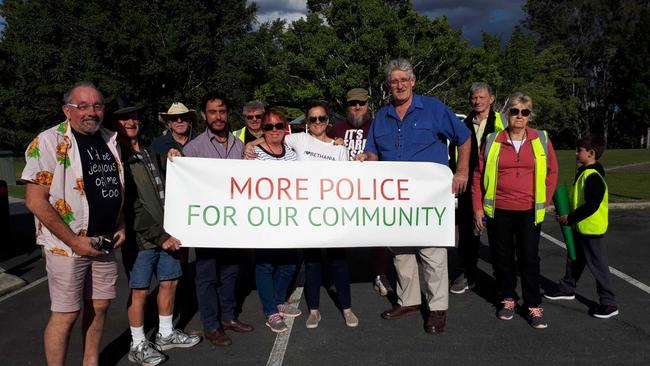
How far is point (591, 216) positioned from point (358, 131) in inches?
93.0

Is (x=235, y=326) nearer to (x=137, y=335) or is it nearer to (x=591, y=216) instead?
(x=137, y=335)

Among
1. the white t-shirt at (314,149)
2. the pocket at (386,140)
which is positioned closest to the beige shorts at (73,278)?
the white t-shirt at (314,149)

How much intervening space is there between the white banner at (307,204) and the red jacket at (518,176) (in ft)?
1.40

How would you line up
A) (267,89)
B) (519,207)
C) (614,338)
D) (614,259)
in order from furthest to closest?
(267,89)
(614,259)
(519,207)
(614,338)

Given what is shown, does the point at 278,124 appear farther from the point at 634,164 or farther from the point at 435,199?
the point at 634,164

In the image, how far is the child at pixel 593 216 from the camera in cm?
446

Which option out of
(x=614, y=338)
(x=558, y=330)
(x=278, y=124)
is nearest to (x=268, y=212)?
(x=278, y=124)

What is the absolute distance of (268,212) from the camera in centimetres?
430

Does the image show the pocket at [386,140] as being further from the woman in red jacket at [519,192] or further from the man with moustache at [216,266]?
the man with moustache at [216,266]

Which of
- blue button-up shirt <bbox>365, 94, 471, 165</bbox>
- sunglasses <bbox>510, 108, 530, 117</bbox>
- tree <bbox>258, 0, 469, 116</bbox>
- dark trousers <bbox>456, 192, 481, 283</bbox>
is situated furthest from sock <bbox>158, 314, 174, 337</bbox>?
tree <bbox>258, 0, 469, 116</bbox>

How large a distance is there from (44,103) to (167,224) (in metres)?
37.3

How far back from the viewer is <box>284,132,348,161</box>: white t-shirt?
178 inches

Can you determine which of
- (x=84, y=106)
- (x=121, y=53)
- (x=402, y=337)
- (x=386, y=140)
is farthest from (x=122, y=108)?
(x=121, y=53)

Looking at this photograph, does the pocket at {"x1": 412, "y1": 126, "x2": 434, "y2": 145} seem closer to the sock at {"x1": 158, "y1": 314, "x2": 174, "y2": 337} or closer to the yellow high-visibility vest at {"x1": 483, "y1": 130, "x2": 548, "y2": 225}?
the yellow high-visibility vest at {"x1": 483, "y1": 130, "x2": 548, "y2": 225}
